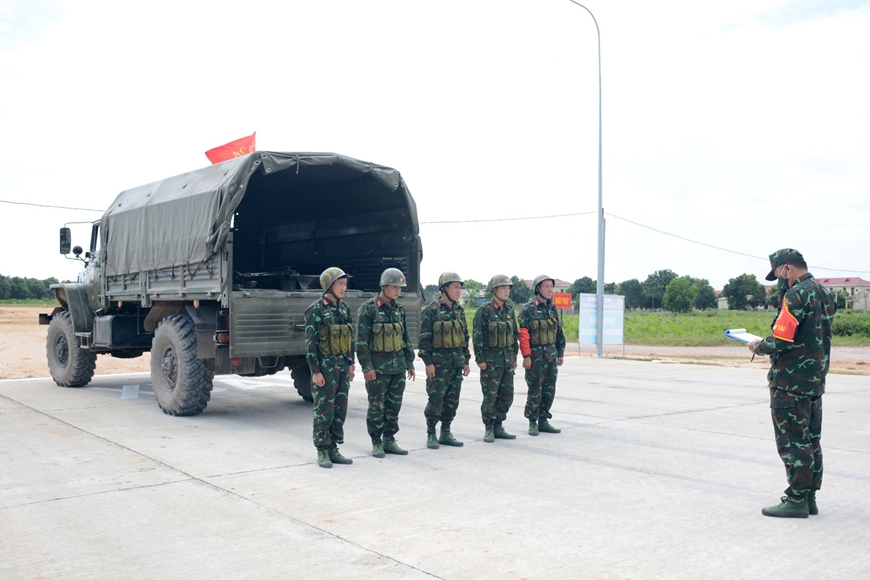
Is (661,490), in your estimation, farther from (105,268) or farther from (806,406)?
(105,268)

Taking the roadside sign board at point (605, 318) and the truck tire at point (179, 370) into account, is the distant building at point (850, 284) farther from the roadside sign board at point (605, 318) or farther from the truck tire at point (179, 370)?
→ the truck tire at point (179, 370)

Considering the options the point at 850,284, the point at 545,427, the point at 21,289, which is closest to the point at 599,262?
the point at 545,427

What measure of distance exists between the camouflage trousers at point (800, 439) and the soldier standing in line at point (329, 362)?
3639 mm

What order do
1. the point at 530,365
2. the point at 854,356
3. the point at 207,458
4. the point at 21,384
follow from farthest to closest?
the point at 854,356, the point at 21,384, the point at 530,365, the point at 207,458

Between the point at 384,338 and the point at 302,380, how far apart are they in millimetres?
4258

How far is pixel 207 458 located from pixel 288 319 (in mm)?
2246

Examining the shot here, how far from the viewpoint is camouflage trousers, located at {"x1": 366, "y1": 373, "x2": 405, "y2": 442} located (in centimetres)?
742

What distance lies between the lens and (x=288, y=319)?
910cm

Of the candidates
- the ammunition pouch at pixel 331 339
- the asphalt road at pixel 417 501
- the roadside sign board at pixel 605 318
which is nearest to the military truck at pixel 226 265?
the asphalt road at pixel 417 501

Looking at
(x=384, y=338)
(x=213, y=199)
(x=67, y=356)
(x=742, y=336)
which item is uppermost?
(x=213, y=199)

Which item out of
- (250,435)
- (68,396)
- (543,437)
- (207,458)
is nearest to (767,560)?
(543,437)

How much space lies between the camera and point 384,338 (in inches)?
290

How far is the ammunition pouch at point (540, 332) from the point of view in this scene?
340 inches

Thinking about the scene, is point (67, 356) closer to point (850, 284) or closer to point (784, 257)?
point (784, 257)
